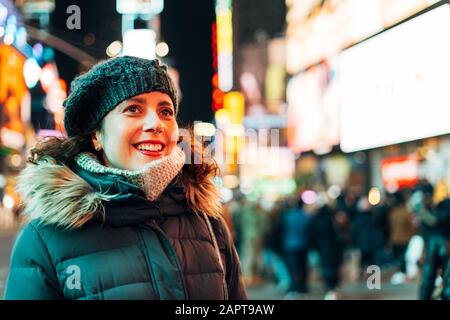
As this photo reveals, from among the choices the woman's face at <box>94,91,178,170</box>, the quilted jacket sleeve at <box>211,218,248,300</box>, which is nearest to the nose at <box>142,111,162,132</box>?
the woman's face at <box>94,91,178,170</box>

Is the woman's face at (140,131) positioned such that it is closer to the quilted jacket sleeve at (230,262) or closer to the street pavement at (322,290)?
the quilted jacket sleeve at (230,262)

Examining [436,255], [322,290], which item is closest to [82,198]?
[436,255]

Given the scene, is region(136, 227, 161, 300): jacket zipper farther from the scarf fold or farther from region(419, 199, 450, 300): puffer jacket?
region(419, 199, 450, 300): puffer jacket

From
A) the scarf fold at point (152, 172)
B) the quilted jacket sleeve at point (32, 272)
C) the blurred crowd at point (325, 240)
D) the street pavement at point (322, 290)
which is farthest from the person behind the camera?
the blurred crowd at point (325, 240)

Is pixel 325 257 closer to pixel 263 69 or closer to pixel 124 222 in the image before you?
pixel 124 222

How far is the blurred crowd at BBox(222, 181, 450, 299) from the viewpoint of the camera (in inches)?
450

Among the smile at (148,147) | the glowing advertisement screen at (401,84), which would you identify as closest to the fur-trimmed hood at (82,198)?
the smile at (148,147)

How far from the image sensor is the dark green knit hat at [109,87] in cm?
225

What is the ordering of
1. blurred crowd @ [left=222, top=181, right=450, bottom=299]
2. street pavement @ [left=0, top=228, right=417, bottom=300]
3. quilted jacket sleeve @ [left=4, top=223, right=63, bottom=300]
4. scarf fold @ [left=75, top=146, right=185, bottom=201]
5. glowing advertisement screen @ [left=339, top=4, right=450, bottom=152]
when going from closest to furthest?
quilted jacket sleeve @ [left=4, top=223, right=63, bottom=300], scarf fold @ [left=75, top=146, right=185, bottom=201], glowing advertisement screen @ [left=339, top=4, right=450, bottom=152], street pavement @ [left=0, top=228, right=417, bottom=300], blurred crowd @ [left=222, top=181, right=450, bottom=299]

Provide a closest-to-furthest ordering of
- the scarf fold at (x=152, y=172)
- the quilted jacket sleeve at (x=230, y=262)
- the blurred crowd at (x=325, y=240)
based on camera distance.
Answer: the scarf fold at (x=152, y=172)
the quilted jacket sleeve at (x=230, y=262)
the blurred crowd at (x=325, y=240)

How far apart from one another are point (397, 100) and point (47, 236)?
3.45 metres

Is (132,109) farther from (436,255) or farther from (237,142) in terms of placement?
(237,142)

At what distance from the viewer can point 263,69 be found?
1615 inches
